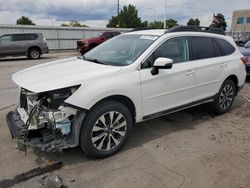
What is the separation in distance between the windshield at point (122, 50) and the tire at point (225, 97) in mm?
2016

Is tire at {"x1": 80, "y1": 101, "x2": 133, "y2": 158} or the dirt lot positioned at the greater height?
tire at {"x1": 80, "y1": 101, "x2": 133, "y2": 158}

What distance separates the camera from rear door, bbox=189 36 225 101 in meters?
4.49

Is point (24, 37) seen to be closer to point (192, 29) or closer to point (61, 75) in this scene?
point (192, 29)

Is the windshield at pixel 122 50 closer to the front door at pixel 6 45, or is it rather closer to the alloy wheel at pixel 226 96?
the alloy wheel at pixel 226 96

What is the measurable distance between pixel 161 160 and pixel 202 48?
7.67ft

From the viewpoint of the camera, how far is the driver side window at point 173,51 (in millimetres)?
3822

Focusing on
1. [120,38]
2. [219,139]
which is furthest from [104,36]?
[219,139]

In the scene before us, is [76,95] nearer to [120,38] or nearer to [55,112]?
[55,112]

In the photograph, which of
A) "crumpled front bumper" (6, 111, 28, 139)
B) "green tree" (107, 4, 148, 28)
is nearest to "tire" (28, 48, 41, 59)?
"crumpled front bumper" (6, 111, 28, 139)

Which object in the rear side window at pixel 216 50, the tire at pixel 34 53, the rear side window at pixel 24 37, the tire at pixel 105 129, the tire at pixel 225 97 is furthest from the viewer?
the tire at pixel 34 53

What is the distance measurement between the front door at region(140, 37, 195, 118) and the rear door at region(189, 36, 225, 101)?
0.17 meters

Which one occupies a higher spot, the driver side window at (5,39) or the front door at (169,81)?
the driver side window at (5,39)

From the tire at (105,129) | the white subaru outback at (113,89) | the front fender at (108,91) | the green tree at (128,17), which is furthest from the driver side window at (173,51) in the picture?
the green tree at (128,17)

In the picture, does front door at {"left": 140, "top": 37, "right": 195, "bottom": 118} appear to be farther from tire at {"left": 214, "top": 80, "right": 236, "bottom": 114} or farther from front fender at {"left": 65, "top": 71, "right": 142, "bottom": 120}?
tire at {"left": 214, "top": 80, "right": 236, "bottom": 114}
